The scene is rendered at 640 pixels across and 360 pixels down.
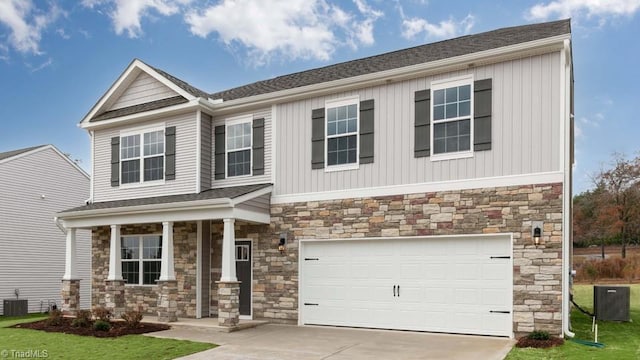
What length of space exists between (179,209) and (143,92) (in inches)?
186

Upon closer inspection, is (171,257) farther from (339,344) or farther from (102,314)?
(339,344)

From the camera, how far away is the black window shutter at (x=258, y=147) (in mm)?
13578

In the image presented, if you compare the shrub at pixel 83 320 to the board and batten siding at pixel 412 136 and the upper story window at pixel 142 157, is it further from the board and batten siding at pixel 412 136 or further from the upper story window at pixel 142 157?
the board and batten siding at pixel 412 136

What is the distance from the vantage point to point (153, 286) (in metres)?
14.9

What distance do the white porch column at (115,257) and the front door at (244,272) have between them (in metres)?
3.30

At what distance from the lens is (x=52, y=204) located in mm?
21938

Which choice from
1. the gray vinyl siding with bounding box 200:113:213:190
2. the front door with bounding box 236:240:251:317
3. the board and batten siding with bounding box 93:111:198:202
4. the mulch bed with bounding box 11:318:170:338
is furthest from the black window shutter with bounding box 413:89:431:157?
the mulch bed with bounding box 11:318:170:338

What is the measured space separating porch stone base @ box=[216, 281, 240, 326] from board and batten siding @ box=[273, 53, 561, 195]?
8.76ft

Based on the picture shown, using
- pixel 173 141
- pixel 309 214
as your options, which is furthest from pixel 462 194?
pixel 173 141

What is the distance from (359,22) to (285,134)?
822 centimetres

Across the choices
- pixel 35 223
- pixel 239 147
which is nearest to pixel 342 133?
pixel 239 147

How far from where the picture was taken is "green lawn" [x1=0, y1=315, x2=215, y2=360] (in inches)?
374

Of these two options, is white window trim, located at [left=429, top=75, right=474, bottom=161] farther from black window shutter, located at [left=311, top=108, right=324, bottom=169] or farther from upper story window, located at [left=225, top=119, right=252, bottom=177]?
upper story window, located at [left=225, top=119, right=252, bottom=177]

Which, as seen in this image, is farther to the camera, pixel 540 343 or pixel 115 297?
pixel 115 297
